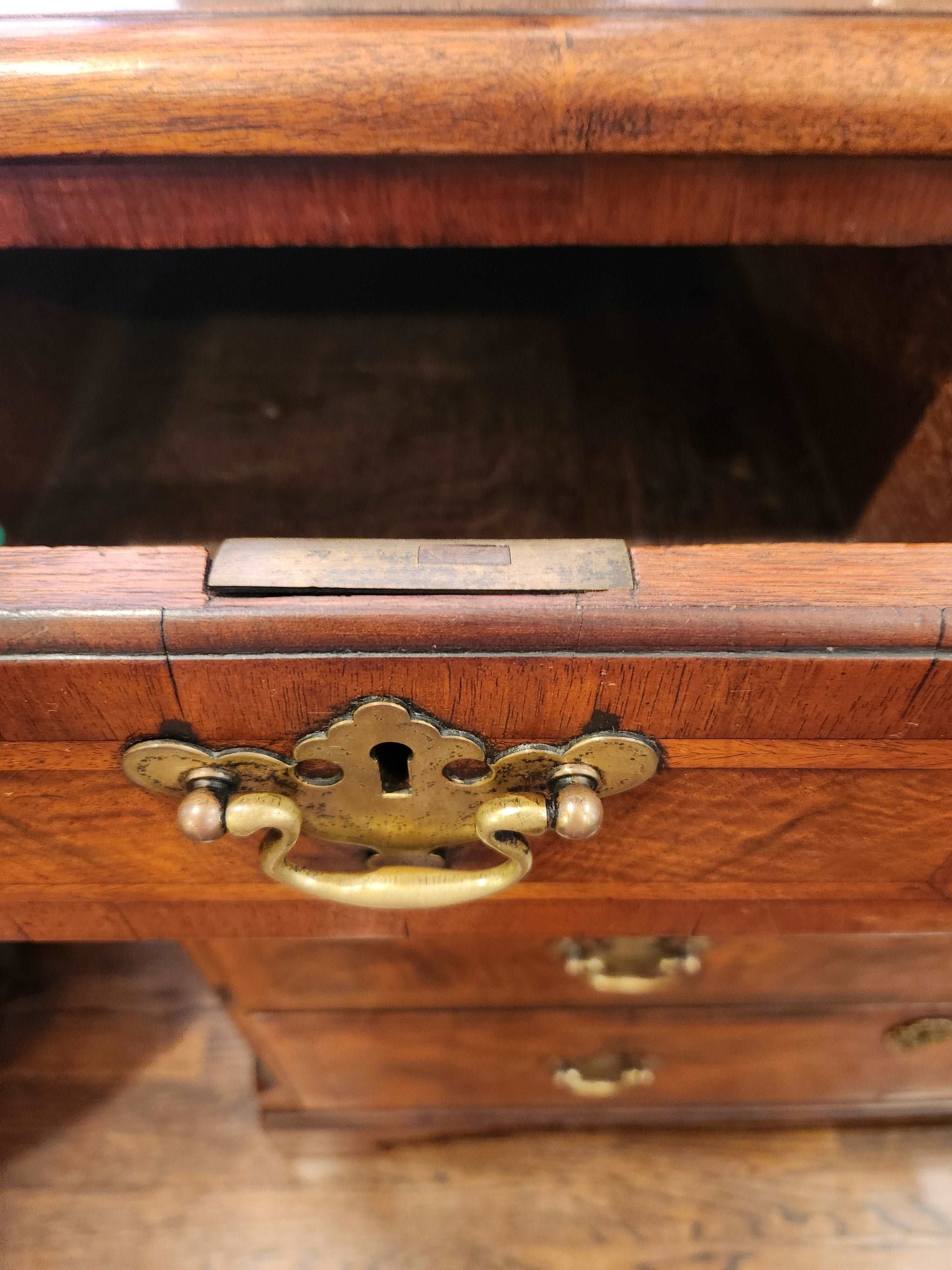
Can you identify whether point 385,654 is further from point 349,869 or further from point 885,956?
point 885,956

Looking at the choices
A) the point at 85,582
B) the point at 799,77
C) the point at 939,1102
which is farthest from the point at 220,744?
the point at 939,1102

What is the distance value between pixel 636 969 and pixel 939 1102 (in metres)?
0.45

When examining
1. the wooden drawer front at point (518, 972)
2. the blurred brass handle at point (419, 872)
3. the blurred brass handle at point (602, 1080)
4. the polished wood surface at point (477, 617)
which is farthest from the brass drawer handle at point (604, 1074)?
the polished wood surface at point (477, 617)

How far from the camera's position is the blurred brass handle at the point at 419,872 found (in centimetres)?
34

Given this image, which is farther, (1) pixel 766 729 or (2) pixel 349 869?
(2) pixel 349 869

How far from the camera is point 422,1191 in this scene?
2.71 ft

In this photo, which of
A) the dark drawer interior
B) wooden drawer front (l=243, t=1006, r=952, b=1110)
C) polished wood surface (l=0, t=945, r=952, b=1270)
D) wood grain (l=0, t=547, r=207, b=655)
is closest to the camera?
wood grain (l=0, t=547, r=207, b=655)

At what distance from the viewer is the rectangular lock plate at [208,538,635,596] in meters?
0.29

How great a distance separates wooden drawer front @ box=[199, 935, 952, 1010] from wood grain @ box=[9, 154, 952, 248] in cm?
43

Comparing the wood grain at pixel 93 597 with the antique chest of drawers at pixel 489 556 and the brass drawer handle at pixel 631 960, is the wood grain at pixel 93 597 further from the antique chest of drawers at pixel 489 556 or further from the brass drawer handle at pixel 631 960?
the brass drawer handle at pixel 631 960

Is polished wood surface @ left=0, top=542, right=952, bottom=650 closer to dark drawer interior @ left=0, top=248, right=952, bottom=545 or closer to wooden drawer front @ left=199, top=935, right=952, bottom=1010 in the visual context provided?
dark drawer interior @ left=0, top=248, right=952, bottom=545

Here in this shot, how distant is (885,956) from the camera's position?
59cm

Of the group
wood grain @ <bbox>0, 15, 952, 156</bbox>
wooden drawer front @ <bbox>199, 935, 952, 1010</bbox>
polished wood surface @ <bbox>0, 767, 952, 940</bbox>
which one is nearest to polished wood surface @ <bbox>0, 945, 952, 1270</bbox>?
wooden drawer front @ <bbox>199, 935, 952, 1010</bbox>

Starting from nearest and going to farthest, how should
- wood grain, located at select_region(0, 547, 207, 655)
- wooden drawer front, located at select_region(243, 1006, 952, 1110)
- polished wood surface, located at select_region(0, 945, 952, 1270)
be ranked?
1. wood grain, located at select_region(0, 547, 207, 655)
2. wooden drawer front, located at select_region(243, 1006, 952, 1110)
3. polished wood surface, located at select_region(0, 945, 952, 1270)
